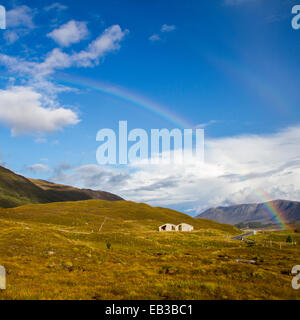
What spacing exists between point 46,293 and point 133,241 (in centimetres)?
5852

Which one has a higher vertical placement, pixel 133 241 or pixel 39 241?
pixel 39 241

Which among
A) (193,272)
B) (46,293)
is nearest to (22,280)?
(46,293)

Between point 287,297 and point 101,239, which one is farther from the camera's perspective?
point 101,239

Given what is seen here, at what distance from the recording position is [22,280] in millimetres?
26734

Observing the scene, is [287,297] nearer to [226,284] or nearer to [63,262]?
[226,284]

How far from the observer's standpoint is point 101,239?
249 feet

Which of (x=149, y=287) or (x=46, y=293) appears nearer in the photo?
(x=46, y=293)
